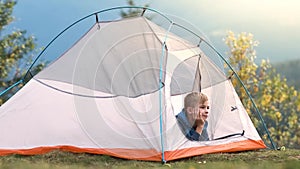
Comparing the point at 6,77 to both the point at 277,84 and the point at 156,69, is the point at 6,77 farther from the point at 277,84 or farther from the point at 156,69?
the point at 156,69

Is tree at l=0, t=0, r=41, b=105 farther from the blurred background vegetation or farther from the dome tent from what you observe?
the dome tent

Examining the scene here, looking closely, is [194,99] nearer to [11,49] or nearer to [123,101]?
[123,101]

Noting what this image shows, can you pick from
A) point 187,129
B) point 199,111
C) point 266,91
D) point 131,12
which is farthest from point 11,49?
point 187,129

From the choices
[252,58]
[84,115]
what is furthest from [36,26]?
[84,115]

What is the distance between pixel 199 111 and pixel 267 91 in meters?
2.90

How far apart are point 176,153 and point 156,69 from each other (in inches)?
26.3

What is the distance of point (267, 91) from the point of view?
658cm

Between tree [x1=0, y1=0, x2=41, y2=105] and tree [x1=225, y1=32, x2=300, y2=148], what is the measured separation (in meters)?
2.94

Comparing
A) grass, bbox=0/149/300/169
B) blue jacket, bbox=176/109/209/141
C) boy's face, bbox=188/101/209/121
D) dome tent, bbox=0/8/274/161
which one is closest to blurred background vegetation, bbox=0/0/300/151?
dome tent, bbox=0/8/274/161

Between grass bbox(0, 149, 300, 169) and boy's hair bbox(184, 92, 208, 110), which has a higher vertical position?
boy's hair bbox(184, 92, 208, 110)

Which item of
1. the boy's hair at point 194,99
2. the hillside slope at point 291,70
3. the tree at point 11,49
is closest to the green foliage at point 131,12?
the boy's hair at point 194,99

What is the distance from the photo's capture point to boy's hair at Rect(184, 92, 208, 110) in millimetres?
3931

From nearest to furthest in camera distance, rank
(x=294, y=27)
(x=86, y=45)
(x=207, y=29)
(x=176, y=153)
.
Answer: (x=176, y=153) < (x=86, y=45) < (x=207, y=29) < (x=294, y=27)

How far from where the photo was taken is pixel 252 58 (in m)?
6.56
